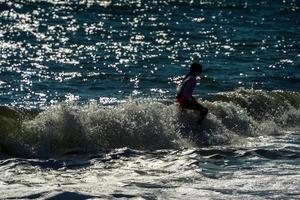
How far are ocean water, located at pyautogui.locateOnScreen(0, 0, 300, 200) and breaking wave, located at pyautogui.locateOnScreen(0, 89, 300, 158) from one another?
25 mm

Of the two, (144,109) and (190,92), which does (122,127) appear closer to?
(144,109)

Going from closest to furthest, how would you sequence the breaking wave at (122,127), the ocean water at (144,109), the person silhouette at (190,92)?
1. the ocean water at (144,109)
2. the breaking wave at (122,127)
3. the person silhouette at (190,92)

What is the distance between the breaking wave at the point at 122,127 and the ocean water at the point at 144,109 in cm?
3

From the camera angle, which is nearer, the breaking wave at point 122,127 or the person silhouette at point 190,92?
the breaking wave at point 122,127

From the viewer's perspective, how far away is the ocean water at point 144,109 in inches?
452

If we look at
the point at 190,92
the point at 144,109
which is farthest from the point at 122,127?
the point at 190,92

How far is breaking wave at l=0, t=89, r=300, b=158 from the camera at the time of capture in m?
14.1

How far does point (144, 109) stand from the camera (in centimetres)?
1572

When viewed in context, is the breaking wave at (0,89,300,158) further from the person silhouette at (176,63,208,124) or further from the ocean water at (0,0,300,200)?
the person silhouette at (176,63,208,124)

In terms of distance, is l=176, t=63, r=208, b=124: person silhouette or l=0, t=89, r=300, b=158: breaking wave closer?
l=0, t=89, r=300, b=158: breaking wave

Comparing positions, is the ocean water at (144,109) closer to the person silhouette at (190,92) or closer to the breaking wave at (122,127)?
the breaking wave at (122,127)

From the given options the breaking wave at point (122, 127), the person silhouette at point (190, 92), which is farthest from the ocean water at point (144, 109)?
the person silhouette at point (190, 92)

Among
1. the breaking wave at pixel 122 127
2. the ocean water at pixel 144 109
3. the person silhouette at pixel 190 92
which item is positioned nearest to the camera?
the ocean water at pixel 144 109

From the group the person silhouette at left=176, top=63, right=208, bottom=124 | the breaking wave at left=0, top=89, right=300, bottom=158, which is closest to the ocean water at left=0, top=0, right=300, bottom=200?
the breaking wave at left=0, top=89, right=300, bottom=158
